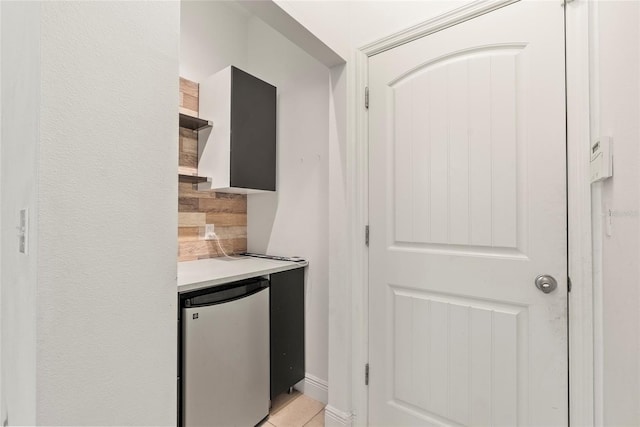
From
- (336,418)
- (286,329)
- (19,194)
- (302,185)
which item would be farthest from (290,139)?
(336,418)

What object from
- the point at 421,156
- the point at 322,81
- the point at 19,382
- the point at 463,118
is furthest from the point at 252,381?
the point at 322,81

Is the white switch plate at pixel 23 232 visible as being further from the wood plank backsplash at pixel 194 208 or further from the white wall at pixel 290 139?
the white wall at pixel 290 139

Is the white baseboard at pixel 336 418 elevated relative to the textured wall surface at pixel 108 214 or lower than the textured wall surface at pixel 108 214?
lower

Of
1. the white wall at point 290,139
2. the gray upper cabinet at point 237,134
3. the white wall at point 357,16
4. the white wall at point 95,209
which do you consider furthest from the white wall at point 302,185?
the white wall at point 95,209

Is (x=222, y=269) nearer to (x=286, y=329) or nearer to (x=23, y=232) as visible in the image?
(x=286, y=329)

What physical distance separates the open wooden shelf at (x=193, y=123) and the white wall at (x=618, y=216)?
194 centimetres

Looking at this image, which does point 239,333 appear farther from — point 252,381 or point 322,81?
point 322,81

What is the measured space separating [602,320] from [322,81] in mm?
1855

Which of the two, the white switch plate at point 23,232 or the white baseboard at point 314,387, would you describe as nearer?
the white switch plate at point 23,232

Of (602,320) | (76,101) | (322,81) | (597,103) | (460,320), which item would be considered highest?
(322,81)

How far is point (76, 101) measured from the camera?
709 millimetres

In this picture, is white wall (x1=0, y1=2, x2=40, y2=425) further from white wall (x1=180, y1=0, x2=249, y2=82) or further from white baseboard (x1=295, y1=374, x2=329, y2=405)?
white baseboard (x1=295, y1=374, x2=329, y2=405)

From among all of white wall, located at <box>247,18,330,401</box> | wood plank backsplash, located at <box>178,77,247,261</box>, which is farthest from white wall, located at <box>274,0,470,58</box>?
wood plank backsplash, located at <box>178,77,247,261</box>

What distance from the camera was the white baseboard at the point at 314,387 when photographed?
2.05m
